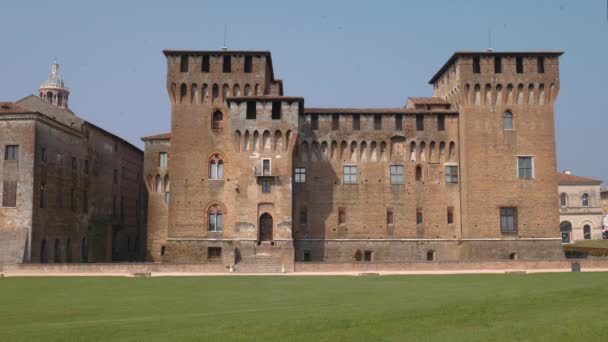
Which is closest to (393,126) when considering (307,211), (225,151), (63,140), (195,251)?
(307,211)

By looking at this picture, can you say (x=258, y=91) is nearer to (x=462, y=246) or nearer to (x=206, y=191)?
(x=206, y=191)

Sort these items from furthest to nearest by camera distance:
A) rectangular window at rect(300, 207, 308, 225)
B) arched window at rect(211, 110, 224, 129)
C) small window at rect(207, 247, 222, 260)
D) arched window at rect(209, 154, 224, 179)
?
rectangular window at rect(300, 207, 308, 225) < arched window at rect(211, 110, 224, 129) < arched window at rect(209, 154, 224, 179) < small window at rect(207, 247, 222, 260)

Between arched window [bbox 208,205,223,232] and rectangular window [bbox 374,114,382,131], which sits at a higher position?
rectangular window [bbox 374,114,382,131]

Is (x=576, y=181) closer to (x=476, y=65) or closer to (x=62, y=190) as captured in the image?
(x=476, y=65)

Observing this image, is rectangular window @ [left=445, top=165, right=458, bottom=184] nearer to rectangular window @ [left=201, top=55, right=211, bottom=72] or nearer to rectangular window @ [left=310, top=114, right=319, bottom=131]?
rectangular window @ [left=310, top=114, right=319, bottom=131]

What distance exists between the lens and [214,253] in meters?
41.7

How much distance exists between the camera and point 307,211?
43.7 m

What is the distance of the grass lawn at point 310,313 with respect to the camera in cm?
1195

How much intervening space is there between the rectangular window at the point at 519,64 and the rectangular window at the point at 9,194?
34979 mm

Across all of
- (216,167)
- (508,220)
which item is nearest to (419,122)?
(508,220)

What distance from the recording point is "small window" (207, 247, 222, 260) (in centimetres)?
4150

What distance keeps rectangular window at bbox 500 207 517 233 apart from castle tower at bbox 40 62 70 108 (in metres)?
60.1

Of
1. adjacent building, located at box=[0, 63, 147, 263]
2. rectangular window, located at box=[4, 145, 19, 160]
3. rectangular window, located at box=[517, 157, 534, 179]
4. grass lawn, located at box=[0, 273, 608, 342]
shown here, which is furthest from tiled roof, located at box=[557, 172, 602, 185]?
rectangular window, located at box=[4, 145, 19, 160]

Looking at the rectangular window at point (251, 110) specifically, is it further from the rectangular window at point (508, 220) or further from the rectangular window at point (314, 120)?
the rectangular window at point (508, 220)
